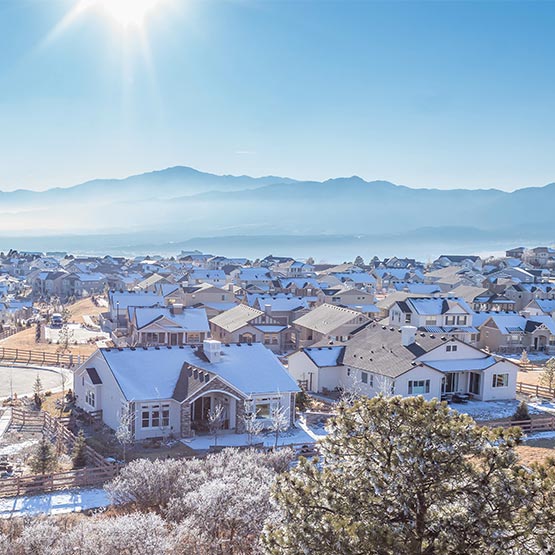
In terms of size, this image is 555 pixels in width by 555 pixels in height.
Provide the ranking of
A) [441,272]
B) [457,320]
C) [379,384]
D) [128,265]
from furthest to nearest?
[128,265] → [441,272] → [457,320] → [379,384]

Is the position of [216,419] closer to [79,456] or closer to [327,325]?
[79,456]

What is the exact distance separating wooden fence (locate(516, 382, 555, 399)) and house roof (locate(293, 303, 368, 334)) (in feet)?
49.9

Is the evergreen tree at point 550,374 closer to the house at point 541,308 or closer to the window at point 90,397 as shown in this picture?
the house at point 541,308

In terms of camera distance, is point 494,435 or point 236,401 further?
point 236,401

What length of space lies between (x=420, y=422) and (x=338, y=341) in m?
45.4

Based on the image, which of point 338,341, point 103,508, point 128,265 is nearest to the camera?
point 103,508

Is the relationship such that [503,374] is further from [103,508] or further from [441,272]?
[441,272]

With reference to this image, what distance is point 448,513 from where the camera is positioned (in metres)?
10.3

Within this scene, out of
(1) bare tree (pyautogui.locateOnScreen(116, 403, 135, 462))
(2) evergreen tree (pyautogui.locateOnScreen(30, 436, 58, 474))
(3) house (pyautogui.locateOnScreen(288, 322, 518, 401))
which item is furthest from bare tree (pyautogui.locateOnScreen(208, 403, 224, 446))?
(3) house (pyautogui.locateOnScreen(288, 322, 518, 401))

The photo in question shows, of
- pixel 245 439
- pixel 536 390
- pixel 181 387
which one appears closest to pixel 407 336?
pixel 536 390

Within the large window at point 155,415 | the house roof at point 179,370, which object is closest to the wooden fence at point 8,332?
the house roof at point 179,370

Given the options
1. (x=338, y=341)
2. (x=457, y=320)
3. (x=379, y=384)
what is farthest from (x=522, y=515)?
(x=457, y=320)

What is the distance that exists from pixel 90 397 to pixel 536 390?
3138 cm

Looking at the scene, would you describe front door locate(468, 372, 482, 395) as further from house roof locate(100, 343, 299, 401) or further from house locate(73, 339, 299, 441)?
house locate(73, 339, 299, 441)
